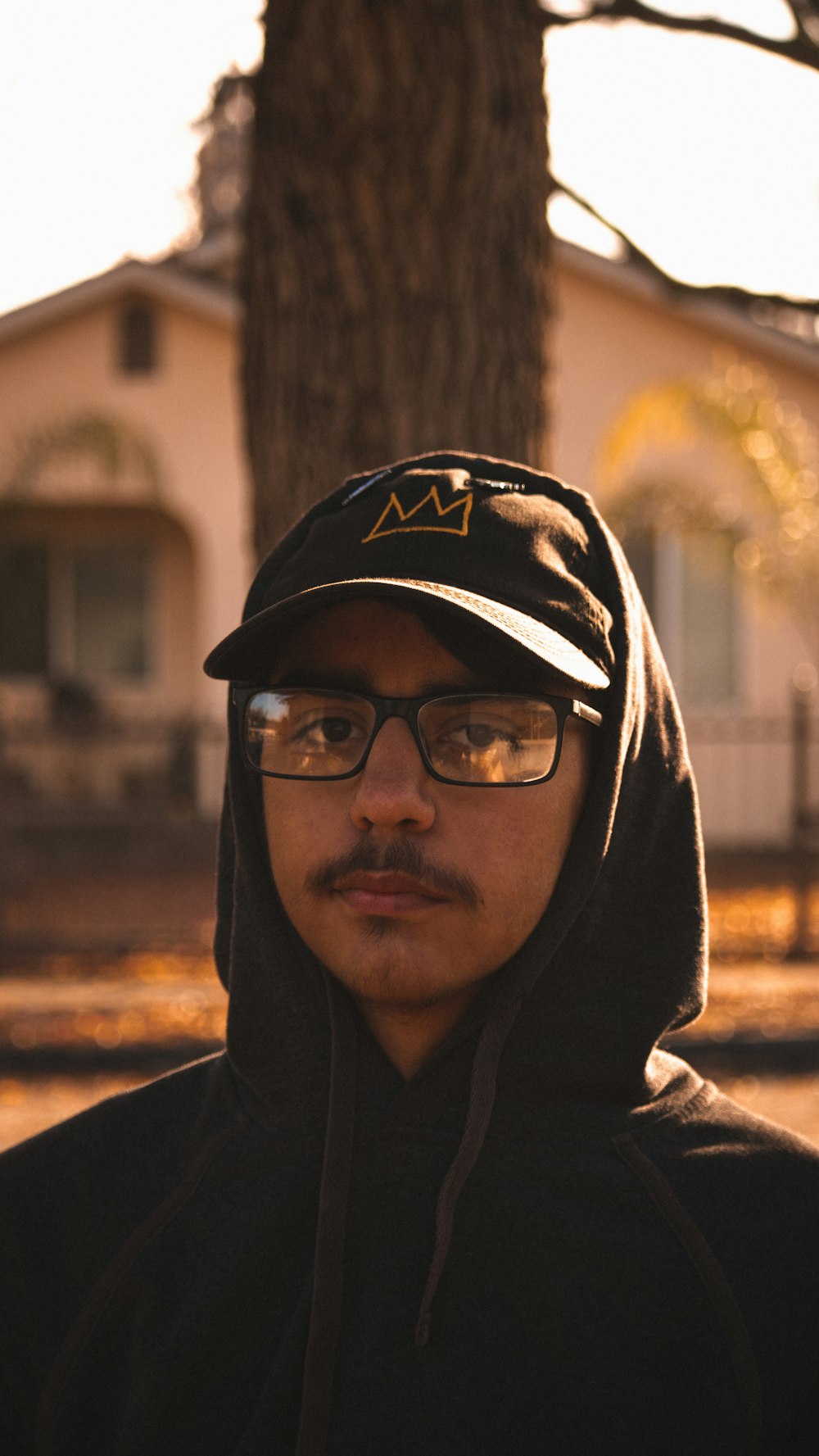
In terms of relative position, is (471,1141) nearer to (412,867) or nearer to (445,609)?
(412,867)

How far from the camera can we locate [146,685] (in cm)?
1655

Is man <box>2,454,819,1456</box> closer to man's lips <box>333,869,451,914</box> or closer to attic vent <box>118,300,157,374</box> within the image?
man's lips <box>333,869,451,914</box>

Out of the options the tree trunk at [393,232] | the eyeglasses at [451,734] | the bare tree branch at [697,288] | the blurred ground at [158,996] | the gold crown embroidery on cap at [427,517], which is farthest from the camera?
the blurred ground at [158,996]

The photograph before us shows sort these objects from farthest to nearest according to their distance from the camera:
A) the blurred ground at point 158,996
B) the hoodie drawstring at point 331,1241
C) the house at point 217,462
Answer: the house at point 217,462 < the blurred ground at point 158,996 < the hoodie drawstring at point 331,1241

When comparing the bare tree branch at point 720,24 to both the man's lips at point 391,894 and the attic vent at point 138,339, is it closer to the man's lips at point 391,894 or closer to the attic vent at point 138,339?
the man's lips at point 391,894

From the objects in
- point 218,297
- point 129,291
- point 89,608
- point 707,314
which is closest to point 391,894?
point 707,314

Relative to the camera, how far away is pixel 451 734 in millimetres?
1799

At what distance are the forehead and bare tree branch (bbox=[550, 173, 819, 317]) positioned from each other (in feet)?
10.7

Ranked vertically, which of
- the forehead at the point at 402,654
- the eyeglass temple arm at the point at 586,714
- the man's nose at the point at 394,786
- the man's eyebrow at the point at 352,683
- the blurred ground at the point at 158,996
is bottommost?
the blurred ground at the point at 158,996

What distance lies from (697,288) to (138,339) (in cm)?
1193

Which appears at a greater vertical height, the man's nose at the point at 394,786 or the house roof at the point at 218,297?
the house roof at the point at 218,297

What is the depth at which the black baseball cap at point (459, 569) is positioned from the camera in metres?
1.79

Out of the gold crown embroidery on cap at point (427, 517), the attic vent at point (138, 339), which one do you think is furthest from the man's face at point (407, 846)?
the attic vent at point (138, 339)

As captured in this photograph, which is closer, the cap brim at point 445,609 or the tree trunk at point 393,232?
the cap brim at point 445,609
